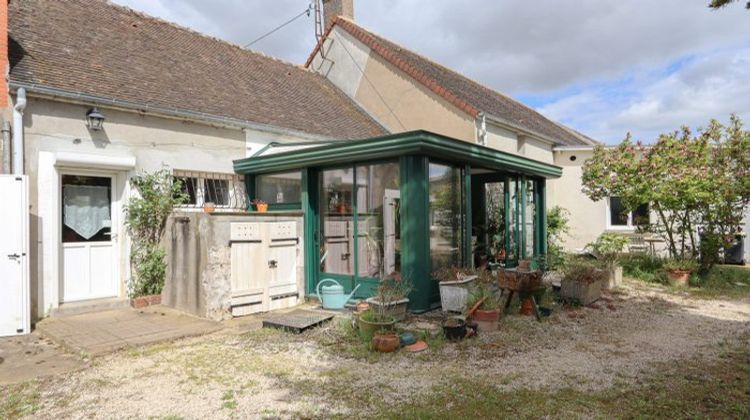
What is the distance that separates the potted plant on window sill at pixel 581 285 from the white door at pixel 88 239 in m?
7.37

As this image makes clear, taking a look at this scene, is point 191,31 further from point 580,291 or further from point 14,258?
point 580,291

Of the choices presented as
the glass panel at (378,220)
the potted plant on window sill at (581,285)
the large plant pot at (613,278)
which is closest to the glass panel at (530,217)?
the large plant pot at (613,278)

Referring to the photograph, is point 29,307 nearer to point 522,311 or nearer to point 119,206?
point 119,206

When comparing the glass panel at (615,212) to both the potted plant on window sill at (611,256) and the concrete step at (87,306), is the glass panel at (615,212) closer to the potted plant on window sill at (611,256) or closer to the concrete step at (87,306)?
the potted plant on window sill at (611,256)

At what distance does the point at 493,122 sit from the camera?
40.7 feet

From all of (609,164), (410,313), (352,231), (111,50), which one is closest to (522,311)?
(410,313)

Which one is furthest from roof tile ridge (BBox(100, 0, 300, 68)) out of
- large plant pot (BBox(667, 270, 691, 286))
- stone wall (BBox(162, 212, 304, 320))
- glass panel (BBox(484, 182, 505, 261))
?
large plant pot (BBox(667, 270, 691, 286))

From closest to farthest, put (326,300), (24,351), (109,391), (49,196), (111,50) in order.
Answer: (109,391) < (24,351) < (49,196) < (326,300) < (111,50)

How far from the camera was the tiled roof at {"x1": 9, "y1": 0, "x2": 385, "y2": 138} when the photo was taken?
305 inches

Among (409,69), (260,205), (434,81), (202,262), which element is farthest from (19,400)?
(409,69)

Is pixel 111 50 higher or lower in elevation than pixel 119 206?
higher

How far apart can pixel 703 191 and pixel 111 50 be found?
11993 millimetres

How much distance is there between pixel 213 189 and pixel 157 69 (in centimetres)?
280

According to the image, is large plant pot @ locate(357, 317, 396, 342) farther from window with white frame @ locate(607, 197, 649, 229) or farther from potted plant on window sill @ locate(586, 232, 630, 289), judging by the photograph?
window with white frame @ locate(607, 197, 649, 229)
